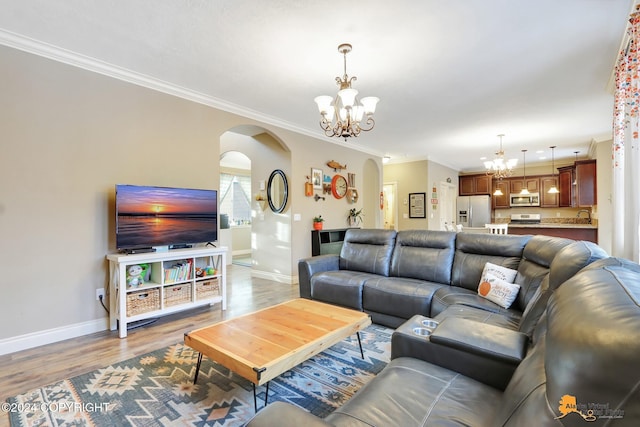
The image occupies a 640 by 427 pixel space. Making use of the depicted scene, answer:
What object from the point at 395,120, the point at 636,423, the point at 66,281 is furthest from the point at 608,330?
the point at 395,120

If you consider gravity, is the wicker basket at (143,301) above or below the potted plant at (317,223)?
below

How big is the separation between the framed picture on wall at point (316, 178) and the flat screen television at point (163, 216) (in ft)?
6.69

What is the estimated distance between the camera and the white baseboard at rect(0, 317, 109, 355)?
8.17 ft

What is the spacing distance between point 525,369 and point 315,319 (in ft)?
4.75

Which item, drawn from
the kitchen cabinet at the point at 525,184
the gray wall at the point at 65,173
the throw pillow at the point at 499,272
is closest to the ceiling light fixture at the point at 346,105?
the throw pillow at the point at 499,272

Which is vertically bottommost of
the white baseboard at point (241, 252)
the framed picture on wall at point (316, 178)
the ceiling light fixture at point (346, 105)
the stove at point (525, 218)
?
the white baseboard at point (241, 252)

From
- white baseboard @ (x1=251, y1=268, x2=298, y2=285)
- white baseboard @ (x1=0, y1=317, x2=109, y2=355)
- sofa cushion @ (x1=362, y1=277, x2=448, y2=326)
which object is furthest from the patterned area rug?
white baseboard @ (x1=251, y1=268, x2=298, y2=285)

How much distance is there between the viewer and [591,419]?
555mm

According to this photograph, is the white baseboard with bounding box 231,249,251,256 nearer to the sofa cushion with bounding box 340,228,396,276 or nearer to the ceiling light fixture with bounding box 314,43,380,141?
the sofa cushion with bounding box 340,228,396,276

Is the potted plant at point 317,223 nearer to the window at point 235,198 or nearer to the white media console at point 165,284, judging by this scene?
the white media console at point 165,284

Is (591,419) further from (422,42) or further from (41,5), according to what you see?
(41,5)

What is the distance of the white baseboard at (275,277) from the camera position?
4938mm

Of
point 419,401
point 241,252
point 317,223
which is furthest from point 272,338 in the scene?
point 241,252

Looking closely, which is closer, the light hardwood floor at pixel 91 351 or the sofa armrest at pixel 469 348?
the sofa armrest at pixel 469 348
